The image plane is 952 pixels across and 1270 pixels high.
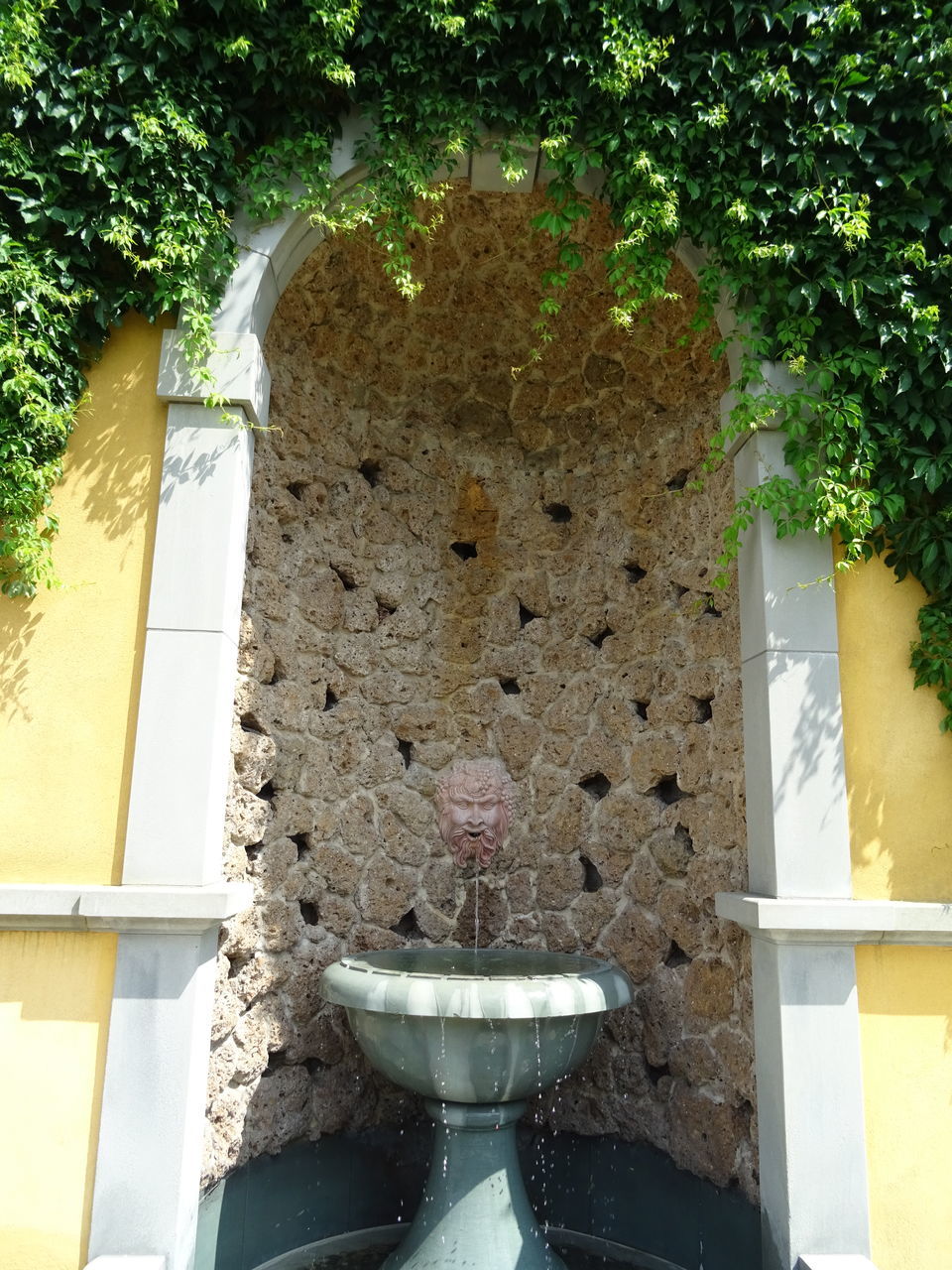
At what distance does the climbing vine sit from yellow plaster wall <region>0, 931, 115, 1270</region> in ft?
3.61

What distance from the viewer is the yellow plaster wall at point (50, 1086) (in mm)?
2514

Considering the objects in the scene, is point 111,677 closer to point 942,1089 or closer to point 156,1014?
point 156,1014

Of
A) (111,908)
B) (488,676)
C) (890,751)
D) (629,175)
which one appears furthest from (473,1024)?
(629,175)

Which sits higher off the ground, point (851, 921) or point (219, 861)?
point (219, 861)

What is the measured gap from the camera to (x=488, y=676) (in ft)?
13.7

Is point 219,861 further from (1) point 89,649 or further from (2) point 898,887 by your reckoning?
(2) point 898,887

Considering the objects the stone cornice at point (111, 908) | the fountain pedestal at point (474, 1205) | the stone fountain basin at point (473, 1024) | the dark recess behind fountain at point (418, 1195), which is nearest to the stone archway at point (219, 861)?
the stone cornice at point (111, 908)

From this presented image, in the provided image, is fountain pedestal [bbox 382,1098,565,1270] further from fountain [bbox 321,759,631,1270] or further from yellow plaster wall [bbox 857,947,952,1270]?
yellow plaster wall [bbox 857,947,952,1270]

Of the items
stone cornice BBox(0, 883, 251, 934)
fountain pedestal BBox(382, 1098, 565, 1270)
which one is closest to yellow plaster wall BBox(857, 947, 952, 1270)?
fountain pedestal BBox(382, 1098, 565, 1270)

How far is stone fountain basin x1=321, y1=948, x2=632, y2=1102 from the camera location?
270cm

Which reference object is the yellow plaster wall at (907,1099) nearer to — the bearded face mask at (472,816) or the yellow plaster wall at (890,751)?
the yellow plaster wall at (890,751)

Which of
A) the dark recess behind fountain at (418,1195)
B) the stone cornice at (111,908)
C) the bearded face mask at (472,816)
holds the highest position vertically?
the bearded face mask at (472,816)

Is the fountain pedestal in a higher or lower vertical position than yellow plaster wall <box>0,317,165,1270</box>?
lower

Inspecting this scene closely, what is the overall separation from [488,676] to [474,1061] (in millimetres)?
1782
